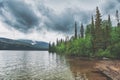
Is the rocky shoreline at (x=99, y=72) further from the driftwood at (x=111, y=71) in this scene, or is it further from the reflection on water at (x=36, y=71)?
the reflection on water at (x=36, y=71)

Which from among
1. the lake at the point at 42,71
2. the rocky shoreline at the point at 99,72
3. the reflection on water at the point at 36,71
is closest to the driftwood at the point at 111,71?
the rocky shoreline at the point at 99,72

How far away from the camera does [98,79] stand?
36.8 metres

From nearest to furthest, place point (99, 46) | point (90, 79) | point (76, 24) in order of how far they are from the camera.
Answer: point (90, 79), point (99, 46), point (76, 24)

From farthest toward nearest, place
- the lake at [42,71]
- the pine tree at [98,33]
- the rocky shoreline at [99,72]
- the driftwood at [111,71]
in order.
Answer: the pine tree at [98,33] → the lake at [42,71] → the rocky shoreline at [99,72] → the driftwood at [111,71]

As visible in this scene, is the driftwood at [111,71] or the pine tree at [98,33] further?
the pine tree at [98,33]

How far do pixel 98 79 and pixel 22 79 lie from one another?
1398 cm

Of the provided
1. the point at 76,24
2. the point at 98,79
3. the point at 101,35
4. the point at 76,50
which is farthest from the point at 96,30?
the point at 76,24

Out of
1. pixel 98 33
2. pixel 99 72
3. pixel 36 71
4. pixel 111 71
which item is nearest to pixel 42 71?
pixel 36 71

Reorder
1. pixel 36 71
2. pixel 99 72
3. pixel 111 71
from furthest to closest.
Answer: pixel 36 71, pixel 99 72, pixel 111 71

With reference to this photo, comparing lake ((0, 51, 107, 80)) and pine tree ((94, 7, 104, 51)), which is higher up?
pine tree ((94, 7, 104, 51))

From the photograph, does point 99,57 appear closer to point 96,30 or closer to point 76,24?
point 96,30

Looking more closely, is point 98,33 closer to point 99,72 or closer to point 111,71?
point 99,72

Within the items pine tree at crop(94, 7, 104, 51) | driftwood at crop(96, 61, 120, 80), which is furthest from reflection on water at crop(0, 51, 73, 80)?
pine tree at crop(94, 7, 104, 51)

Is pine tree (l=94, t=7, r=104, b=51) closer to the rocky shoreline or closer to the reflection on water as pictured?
the reflection on water
